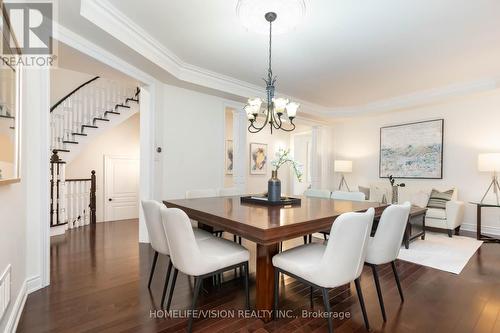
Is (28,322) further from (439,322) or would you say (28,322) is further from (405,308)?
(439,322)

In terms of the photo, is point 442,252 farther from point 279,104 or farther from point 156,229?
point 156,229

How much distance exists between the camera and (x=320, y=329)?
5.90 feet

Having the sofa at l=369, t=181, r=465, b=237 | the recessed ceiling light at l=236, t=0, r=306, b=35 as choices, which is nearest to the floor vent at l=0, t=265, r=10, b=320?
the recessed ceiling light at l=236, t=0, r=306, b=35

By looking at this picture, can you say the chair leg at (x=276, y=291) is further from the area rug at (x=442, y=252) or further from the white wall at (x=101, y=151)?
the white wall at (x=101, y=151)

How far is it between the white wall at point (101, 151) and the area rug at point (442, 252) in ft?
18.2

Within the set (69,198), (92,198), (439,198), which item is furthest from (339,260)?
(92,198)

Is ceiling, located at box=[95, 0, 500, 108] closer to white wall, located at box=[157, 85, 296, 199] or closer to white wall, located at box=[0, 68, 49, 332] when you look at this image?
white wall, located at box=[157, 85, 296, 199]

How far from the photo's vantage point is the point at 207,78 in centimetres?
400

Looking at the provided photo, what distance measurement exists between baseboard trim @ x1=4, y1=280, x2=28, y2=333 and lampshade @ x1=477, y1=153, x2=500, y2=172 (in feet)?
19.3

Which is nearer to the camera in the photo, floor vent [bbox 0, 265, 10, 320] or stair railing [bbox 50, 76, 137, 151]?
floor vent [bbox 0, 265, 10, 320]

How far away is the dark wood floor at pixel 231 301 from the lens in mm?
1815

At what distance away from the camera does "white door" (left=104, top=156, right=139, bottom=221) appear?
5406 mm

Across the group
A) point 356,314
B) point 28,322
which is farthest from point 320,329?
point 28,322

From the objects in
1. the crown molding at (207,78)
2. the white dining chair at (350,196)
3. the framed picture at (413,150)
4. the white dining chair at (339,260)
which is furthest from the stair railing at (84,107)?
the framed picture at (413,150)
